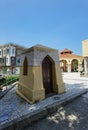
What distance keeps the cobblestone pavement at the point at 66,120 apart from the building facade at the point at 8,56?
30734 mm

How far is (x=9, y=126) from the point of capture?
14.2 feet

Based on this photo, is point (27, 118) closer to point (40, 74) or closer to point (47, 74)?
point (40, 74)

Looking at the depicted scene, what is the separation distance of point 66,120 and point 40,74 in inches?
129

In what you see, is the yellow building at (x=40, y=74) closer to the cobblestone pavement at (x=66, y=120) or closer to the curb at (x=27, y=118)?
the curb at (x=27, y=118)

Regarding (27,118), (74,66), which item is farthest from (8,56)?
(27,118)

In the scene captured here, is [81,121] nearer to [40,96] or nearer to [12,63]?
[40,96]

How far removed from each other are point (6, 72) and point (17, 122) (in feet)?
107

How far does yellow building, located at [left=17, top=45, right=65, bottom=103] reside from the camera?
7332 mm

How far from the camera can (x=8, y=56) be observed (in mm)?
34812

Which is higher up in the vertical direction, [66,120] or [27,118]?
[27,118]

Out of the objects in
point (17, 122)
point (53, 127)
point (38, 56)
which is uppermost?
point (38, 56)

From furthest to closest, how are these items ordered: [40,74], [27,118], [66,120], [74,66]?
[74,66], [40,74], [66,120], [27,118]

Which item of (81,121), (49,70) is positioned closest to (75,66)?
(49,70)

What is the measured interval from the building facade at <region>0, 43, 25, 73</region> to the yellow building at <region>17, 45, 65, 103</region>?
27.2 meters
